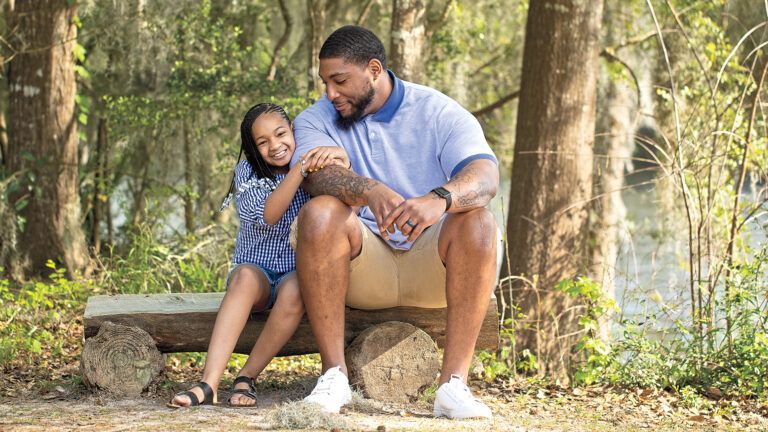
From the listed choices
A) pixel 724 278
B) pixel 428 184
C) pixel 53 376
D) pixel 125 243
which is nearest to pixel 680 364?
pixel 724 278

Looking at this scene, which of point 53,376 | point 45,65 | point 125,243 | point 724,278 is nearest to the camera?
point 53,376

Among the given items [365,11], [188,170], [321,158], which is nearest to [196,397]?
[321,158]

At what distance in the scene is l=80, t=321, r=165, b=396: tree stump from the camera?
399cm

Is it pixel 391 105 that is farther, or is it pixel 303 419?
pixel 391 105

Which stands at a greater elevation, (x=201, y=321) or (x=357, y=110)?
(x=357, y=110)

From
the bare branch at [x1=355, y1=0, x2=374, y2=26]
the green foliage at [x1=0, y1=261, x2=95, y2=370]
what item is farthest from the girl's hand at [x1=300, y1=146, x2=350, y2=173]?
the bare branch at [x1=355, y1=0, x2=374, y2=26]

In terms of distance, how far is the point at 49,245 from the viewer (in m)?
7.45

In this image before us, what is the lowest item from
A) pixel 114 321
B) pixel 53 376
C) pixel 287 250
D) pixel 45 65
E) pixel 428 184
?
pixel 53 376

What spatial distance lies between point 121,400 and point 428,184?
1.50m

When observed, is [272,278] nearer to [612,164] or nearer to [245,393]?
[245,393]

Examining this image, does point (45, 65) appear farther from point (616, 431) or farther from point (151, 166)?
point (616, 431)

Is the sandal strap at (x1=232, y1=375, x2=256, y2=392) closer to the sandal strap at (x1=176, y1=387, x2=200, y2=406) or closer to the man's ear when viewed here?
the sandal strap at (x1=176, y1=387, x2=200, y2=406)

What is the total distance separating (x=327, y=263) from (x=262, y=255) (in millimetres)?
513

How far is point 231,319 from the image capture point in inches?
151
